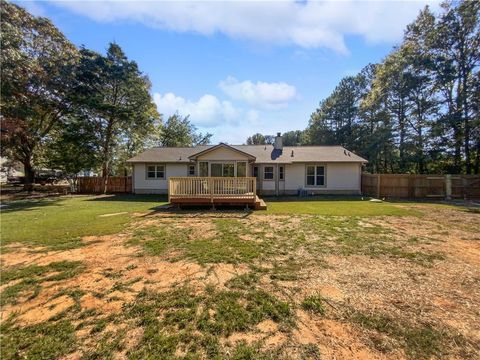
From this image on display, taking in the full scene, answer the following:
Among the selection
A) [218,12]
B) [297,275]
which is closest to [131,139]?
[218,12]

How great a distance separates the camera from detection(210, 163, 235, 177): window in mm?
16750

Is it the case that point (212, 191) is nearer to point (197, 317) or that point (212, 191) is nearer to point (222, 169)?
point (222, 169)

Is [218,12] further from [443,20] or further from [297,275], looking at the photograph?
[443,20]

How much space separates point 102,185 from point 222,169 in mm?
11869

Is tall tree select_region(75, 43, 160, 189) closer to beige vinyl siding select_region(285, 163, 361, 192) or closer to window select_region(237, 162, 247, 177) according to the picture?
window select_region(237, 162, 247, 177)

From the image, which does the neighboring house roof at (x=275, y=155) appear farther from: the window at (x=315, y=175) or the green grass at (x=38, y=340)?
the green grass at (x=38, y=340)

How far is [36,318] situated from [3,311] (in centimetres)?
61

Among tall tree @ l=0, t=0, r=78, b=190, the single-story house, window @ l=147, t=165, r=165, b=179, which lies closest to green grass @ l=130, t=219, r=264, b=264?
the single-story house

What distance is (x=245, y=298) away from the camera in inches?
155

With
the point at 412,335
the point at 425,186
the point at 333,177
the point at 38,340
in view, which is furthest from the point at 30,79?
the point at 425,186

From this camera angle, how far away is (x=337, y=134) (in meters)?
38.1

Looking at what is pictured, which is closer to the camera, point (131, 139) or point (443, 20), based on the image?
point (443, 20)

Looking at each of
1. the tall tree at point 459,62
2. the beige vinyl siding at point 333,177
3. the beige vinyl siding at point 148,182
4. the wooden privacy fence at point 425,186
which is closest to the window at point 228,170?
the beige vinyl siding at point 333,177

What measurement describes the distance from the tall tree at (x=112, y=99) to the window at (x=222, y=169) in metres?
11.2
